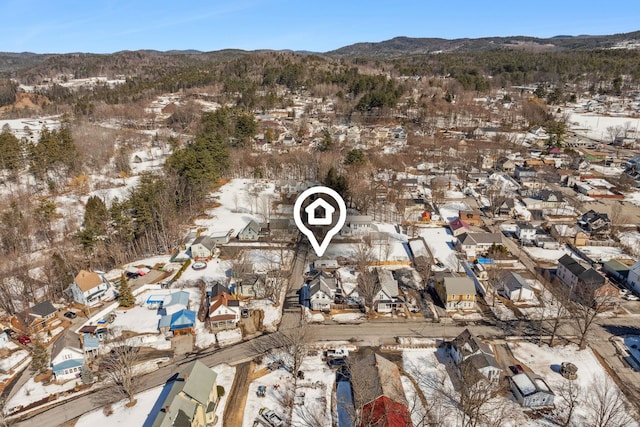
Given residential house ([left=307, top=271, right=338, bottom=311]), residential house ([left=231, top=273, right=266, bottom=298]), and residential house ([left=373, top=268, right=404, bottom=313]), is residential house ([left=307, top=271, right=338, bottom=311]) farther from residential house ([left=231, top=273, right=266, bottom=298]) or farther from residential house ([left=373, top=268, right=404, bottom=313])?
residential house ([left=231, top=273, right=266, bottom=298])

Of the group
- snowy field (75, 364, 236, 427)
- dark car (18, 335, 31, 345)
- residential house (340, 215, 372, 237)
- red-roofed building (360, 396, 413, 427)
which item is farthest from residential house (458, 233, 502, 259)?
dark car (18, 335, 31, 345)

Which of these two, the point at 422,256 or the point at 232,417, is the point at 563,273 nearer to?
the point at 422,256

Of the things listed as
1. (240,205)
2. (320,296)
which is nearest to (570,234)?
(320,296)

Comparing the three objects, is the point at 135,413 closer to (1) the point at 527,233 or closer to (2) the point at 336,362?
(2) the point at 336,362

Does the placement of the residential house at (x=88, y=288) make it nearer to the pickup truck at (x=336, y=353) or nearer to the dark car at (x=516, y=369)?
the pickup truck at (x=336, y=353)

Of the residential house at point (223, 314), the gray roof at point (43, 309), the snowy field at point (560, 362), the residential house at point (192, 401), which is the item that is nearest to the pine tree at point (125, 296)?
the gray roof at point (43, 309)
